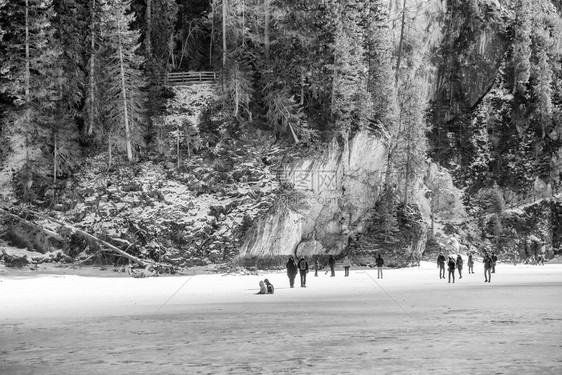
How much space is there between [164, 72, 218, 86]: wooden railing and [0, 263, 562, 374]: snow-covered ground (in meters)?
37.3

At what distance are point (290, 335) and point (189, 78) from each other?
1918 inches

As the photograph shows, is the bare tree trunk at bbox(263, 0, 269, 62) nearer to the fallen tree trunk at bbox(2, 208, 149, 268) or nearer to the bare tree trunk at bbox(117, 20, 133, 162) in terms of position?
the bare tree trunk at bbox(117, 20, 133, 162)

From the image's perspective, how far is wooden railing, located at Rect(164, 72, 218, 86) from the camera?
5681 centimetres

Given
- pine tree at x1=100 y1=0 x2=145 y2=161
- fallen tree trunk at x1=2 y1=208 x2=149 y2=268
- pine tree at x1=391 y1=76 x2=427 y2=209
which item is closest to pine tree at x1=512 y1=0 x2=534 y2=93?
pine tree at x1=391 y1=76 x2=427 y2=209

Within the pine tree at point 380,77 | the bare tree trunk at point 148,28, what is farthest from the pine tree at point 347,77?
the bare tree trunk at point 148,28

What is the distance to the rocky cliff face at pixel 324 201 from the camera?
46438 millimetres

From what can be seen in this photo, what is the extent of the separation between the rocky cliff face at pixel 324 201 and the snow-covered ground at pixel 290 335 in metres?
24.8

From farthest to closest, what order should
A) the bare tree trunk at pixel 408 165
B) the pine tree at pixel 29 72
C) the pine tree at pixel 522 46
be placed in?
the pine tree at pixel 522 46, the bare tree trunk at pixel 408 165, the pine tree at pixel 29 72

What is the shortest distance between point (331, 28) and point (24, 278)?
104 feet

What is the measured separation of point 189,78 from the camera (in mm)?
58125

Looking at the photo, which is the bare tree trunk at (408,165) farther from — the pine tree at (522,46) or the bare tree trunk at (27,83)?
the bare tree trunk at (27,83)

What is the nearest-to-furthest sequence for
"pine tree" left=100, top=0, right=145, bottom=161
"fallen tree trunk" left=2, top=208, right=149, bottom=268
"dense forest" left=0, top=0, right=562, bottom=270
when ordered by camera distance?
1. "fallen tree trunk" left=2, top=208, right=149, bottom=268
2. "dense forest" left=0, top=0, right=562, bottom=270
3. "pine tree" left=100, top=0, right=145, bottom=161

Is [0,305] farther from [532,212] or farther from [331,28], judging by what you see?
[532,212]

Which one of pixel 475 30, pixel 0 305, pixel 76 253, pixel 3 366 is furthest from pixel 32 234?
pixel 475 30
